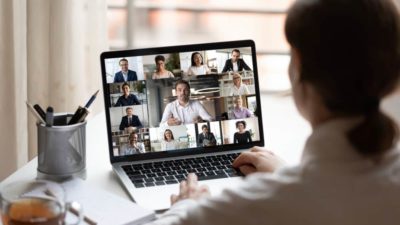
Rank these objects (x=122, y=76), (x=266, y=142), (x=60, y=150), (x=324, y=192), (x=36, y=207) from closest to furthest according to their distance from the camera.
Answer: (x=324, y=192), (x=36, y=207), (x=60, y=150), (x=122, y=76), (x=266, y=142)

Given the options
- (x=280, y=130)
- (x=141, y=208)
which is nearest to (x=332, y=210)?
(x=141, y=208)

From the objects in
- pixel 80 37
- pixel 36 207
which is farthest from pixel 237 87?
pixel 80 37

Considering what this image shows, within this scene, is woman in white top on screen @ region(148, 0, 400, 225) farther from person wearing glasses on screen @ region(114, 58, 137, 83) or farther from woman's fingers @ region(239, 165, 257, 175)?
person wearing glasses on screen @ region(114, 58, 137, 83)

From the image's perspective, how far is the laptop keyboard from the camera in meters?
1.46

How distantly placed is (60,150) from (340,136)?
2.20 feet

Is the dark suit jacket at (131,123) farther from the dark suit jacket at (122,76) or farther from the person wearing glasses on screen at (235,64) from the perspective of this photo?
the person wearing glasses on screen at (235,64)

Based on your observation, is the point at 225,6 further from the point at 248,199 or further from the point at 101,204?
the point at 248,199

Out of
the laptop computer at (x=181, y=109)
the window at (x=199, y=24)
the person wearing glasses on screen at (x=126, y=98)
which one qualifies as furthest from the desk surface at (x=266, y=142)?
the window at (x=199, y=24)

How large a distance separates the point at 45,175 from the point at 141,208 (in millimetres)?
257

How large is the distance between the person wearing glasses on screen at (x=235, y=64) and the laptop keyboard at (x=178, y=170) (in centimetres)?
20

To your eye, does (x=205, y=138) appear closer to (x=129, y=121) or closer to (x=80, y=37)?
(x=129, y=121)

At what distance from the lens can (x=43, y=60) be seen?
88.5 inches

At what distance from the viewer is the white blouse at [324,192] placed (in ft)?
3.07

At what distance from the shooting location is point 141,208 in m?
1.31
